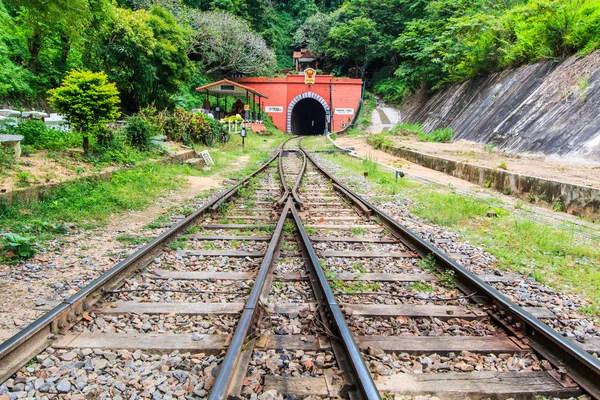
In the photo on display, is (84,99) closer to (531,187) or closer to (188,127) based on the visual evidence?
(188,127)

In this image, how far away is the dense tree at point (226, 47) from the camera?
33312mm

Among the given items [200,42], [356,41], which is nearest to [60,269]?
[200,42]

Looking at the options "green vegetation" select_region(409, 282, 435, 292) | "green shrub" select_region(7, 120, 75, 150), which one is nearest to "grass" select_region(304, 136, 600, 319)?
"green vegetation" select_region(409, 282, 435, 292)

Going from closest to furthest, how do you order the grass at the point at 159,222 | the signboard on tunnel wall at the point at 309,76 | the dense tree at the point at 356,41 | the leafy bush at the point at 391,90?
1. the grass at the point at 159,222
2. the leafy bush at the point at 391,90
3. the signboard on tunnel wall at the point at 309,76
4. the dense tree at the point at 356,41

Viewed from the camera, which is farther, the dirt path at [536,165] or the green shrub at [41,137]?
the green shrub at [41,137]

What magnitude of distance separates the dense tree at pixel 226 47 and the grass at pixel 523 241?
30.0 metres

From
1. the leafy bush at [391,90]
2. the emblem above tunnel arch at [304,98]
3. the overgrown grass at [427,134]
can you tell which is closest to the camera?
the overgrown grass at [427,134]

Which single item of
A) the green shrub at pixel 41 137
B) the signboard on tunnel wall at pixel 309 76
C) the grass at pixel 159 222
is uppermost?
the signboard on tunnel wall at pixel 309 76

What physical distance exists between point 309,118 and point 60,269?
49096mm

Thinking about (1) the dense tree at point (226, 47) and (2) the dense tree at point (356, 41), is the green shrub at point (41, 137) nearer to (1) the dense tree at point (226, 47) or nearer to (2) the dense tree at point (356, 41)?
(1) the dense tree at point (226, 47)

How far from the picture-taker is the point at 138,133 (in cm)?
1091

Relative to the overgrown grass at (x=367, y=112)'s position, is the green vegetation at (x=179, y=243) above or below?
below

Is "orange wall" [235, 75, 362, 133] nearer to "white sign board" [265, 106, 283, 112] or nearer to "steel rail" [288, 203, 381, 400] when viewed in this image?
"white sign board" [265, 106, 283, 112]

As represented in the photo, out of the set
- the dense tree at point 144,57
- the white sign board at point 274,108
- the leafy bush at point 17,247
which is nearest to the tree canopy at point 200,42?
the dense tree at point 144,57
